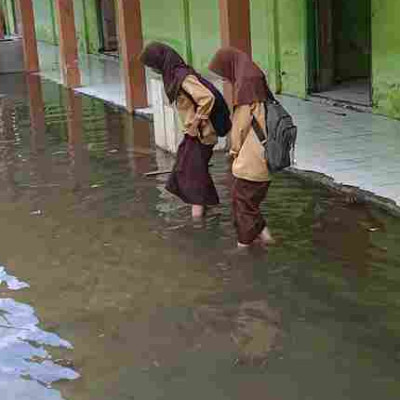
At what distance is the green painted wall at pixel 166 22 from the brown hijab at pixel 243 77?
36.8ft

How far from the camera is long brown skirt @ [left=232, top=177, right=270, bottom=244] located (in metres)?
6.21

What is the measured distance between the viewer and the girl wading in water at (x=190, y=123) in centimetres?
679

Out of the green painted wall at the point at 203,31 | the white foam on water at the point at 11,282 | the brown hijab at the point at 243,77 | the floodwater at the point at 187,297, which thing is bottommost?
the white foam on water at the point at 11,282

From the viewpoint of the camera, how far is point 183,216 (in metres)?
7.36

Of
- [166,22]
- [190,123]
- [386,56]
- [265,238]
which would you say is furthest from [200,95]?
[166,22]

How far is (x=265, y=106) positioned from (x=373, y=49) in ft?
18.4

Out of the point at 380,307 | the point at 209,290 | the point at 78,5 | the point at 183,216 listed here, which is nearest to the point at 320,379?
the point at 380,307

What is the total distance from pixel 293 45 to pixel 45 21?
18694 millimetres

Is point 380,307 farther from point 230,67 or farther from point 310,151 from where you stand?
point 310,151

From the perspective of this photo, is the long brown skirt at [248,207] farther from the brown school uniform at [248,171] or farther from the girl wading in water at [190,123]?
the girl wading in water at [190,123]

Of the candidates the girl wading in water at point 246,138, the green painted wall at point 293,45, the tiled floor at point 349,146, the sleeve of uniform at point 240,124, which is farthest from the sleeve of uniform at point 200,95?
the green painted wall at point 293,45

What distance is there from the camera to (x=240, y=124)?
6094 mm

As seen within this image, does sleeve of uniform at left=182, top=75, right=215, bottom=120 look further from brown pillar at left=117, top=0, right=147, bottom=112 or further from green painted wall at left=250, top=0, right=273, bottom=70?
green painted wall at left=250, top=0, right=273, bottom=70

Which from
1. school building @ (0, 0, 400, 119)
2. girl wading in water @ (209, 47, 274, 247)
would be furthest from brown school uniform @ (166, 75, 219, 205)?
school building @ (0, 0, 400, 119)
